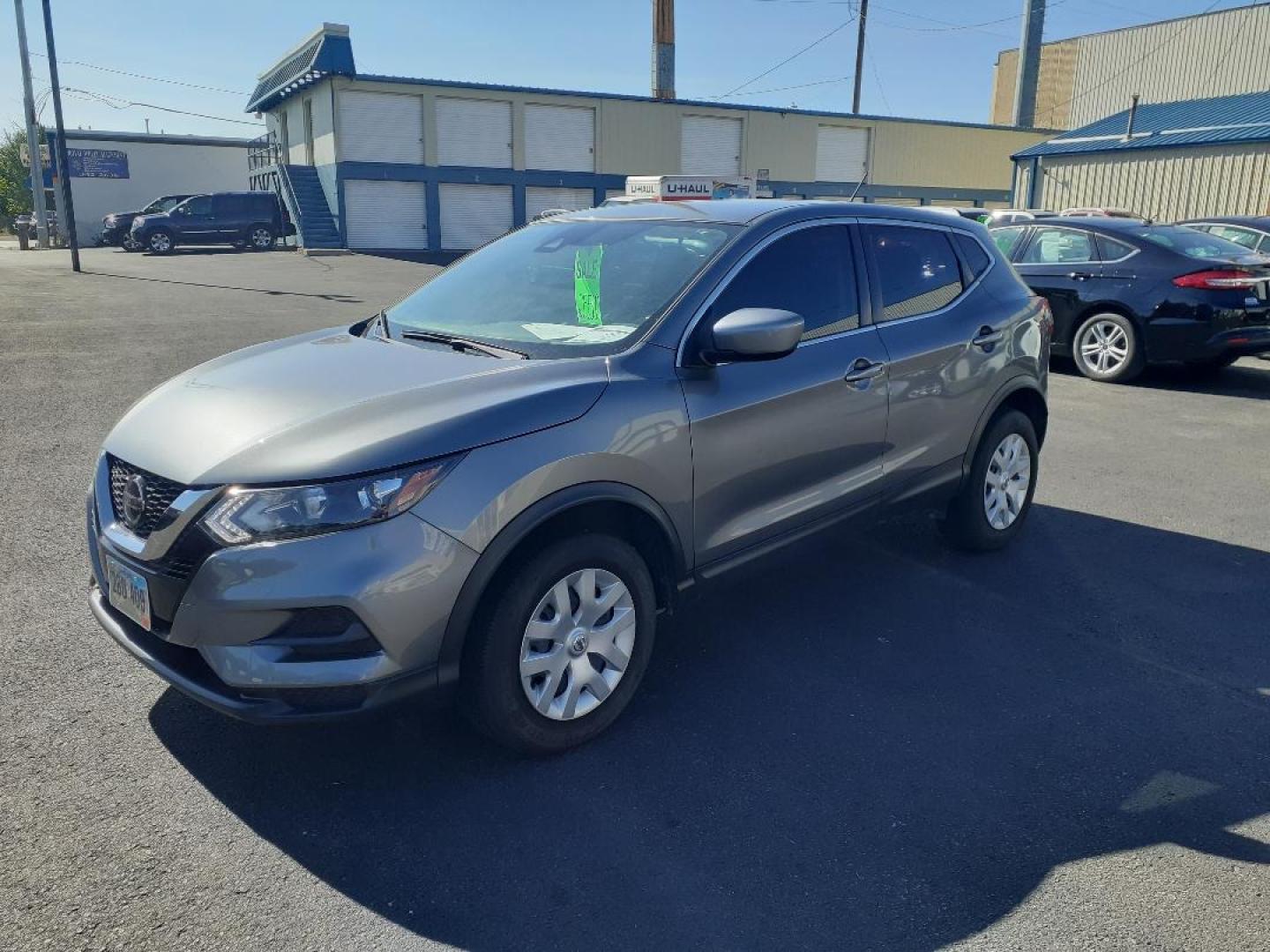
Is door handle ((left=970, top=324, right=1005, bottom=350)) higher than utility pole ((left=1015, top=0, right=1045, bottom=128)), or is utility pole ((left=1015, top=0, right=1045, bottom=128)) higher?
utility pole ((left=1015, top=0, right=1045, bottom=128))

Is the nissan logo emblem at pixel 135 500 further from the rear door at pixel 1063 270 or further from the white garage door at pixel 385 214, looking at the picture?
the white garage door at pixel 385 214

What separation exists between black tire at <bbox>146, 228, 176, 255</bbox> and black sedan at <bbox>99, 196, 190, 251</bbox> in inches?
65.5

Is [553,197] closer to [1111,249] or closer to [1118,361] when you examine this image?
[1111,249]

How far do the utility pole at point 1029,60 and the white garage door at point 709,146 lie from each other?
494 inches

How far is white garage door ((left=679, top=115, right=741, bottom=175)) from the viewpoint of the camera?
38000 mm

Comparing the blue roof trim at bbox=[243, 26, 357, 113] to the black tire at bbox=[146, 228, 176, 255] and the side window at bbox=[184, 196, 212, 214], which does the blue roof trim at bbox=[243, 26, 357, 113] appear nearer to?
the side window at bbox=[184, 196, 212, 214]

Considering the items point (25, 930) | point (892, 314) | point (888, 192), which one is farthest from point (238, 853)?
point (888, 192)

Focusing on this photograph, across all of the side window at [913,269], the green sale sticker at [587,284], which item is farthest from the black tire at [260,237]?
the green sale sticker at [587,284]

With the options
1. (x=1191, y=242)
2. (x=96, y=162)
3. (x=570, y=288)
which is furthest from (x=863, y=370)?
(x=96, y=162)

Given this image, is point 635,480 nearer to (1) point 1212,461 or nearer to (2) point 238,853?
(2) point 238,853

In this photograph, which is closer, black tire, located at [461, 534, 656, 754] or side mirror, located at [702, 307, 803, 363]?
black tire, located at [461, 534, 656, 754]

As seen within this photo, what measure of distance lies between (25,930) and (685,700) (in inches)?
81.8

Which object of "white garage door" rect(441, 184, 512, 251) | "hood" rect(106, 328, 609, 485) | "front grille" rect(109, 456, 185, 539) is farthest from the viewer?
"white garage door" rect(441, 184, 512, 251)

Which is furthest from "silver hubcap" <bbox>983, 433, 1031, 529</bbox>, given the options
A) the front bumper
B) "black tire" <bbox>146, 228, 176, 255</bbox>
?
"black tire" <bbox>146, 228, 176, 255</bbox>
